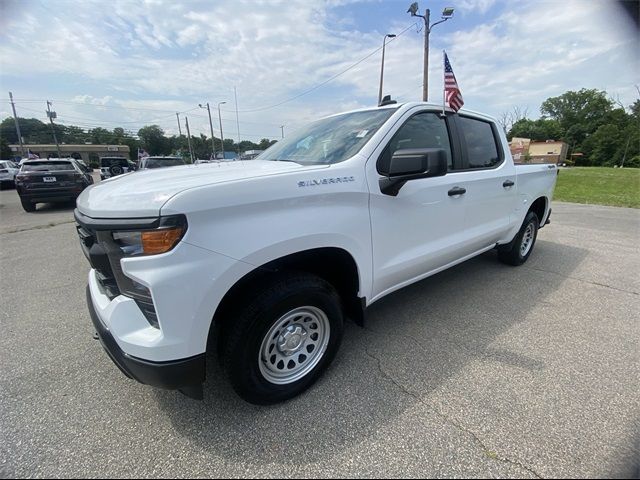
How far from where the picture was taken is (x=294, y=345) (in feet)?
7.13

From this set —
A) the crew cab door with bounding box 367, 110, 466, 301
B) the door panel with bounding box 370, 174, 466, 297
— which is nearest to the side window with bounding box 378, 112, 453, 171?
the crew cab door with bounding box 367, 110, 466, 301

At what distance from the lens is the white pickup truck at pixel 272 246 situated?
159 centimetres

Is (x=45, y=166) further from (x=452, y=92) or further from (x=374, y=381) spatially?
(x=374, y=381)

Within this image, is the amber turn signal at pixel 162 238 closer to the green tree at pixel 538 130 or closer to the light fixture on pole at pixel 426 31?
the light fixture on pole at pixel 426 31

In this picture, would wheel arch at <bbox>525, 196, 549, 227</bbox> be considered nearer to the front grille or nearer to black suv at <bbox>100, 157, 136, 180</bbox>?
the front grille

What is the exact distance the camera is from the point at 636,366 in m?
2.44

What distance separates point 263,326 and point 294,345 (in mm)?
388

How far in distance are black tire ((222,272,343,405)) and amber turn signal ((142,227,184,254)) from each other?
1.71ft

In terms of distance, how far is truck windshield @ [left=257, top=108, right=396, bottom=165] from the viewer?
2.44 metres

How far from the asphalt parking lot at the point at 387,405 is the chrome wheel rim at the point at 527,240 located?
113cm

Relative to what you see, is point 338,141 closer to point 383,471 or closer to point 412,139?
point 412,139

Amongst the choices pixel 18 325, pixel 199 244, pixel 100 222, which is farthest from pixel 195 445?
pixel 18 325

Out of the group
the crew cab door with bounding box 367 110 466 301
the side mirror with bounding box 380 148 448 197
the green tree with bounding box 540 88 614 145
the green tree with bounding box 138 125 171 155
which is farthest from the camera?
the green tree with bounding box 138 125 171 155

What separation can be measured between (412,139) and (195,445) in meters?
2.59
